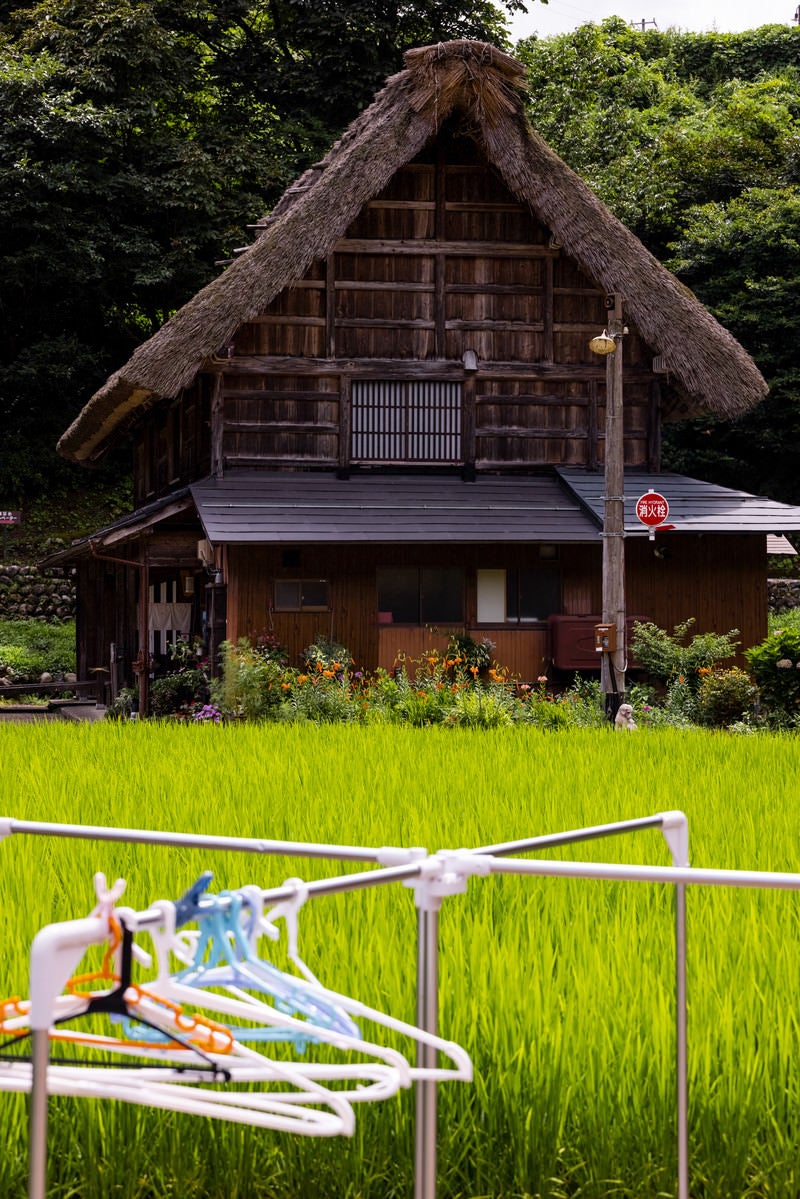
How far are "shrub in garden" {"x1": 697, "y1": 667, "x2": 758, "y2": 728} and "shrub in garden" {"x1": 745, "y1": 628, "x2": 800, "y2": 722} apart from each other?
6.0 inches

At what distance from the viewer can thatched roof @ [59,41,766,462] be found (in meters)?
15.7

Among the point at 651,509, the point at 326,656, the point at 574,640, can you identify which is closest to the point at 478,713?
the point at 651,509

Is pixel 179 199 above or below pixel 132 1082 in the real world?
above

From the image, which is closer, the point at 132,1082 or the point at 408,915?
the point at 132,1082

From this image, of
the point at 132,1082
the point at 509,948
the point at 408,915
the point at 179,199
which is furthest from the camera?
the point at 179,199

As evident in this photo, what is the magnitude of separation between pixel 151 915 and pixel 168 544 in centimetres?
1501

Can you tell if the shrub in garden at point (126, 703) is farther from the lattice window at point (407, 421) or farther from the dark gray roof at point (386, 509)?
the lattice window at point (407, 421)

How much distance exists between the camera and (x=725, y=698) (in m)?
13.0

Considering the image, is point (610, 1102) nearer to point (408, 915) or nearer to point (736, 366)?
point (408, 915)

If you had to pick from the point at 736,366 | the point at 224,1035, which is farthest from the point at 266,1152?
the point at 736,366

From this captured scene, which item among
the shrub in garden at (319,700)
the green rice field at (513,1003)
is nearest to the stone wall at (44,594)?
the shrub in garden at (319,700)

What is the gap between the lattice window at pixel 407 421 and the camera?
17000mm

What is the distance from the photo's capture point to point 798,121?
32500mm

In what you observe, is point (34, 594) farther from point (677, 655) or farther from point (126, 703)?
point (677, 655)
